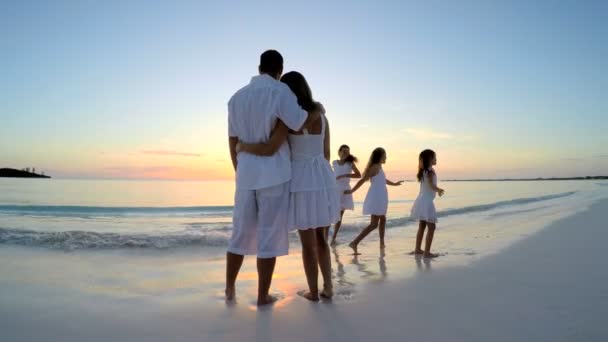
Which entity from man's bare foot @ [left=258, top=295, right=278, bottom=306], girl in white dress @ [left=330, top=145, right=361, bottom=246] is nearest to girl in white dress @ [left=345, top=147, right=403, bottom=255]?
girl in white dress @ [left=330, top=145, right=361, bottom=246]

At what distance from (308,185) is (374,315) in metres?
1.25

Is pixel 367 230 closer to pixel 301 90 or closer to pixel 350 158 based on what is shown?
pixel 350 158

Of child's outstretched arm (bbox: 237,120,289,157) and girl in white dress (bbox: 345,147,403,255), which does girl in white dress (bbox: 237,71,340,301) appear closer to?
child's outstretched arm (bbox: 237,120,289,157)

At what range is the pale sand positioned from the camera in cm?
290

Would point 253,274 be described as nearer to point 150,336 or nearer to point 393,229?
point 150,336

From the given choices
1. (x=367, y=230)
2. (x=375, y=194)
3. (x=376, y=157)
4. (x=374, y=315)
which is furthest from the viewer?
(x=375, y=194)

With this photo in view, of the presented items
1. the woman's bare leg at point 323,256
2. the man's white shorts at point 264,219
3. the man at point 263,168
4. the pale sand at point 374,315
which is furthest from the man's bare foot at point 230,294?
the woman's bare leg at point 323,256

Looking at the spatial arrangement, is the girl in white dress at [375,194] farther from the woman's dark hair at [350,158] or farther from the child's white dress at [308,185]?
the child's white dress at [308,185]

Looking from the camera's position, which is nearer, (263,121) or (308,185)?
(263,121)

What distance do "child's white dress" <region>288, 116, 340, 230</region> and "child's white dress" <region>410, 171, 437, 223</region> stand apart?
3406mm

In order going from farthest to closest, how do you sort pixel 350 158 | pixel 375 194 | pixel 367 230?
1. pixel 350 158
2. pixel 375 194
3. pixel 367 230

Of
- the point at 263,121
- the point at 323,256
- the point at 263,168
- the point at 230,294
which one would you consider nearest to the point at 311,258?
the point at 323,256

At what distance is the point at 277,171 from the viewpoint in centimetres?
347

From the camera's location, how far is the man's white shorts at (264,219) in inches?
140
